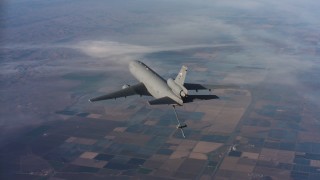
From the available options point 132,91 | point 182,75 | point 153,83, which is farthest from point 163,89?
→ point 132,91

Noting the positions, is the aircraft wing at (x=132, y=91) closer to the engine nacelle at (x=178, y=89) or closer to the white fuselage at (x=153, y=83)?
the white fuselage at (x=153, y=83)

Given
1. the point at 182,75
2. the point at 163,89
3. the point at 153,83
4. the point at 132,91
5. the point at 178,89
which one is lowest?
the point at 132,91

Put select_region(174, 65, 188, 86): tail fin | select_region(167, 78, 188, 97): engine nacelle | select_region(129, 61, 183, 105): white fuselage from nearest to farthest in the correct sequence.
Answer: select_region(167, 78, 188, 97): engine nacelle → select_region(174, 65, 188, 86): tail fin → select_region(129, 61, 183, 105): white fuselage

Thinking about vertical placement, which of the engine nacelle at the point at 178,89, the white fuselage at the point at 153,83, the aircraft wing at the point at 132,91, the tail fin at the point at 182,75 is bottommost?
the aircraft wing at the point at 132,91

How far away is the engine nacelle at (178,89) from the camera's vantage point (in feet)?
322

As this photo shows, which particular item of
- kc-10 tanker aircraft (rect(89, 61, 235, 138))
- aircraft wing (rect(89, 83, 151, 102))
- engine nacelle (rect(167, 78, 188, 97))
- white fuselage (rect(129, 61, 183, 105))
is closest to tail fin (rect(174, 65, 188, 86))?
kc-10 tanker aircraft (rect(89, 61, 235, 138))

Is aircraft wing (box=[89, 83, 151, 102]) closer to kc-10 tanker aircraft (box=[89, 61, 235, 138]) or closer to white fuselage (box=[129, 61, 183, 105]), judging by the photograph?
kc-10 tanker aircraft (box=[89, 61, 235, 138])

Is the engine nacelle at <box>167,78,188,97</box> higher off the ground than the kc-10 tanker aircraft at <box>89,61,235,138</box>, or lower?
higher

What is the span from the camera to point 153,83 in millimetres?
112812

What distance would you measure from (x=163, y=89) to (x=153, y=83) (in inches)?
296

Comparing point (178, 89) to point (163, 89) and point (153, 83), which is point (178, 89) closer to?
point (163, 89)

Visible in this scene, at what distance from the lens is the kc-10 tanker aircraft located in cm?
9838

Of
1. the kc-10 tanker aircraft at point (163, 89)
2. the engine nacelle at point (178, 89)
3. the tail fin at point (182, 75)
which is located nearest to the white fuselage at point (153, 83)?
the kc-10 tanker aircraft at point (163, 89)

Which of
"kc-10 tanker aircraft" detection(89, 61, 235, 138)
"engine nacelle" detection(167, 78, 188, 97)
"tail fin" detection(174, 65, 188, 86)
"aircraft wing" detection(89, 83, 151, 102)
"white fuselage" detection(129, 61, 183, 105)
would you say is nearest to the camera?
"engine nacelle" detection(167, 78, 188, 97)
